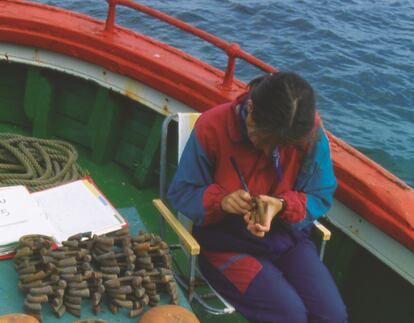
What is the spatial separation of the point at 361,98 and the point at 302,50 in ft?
5.57

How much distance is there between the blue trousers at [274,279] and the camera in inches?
96.3

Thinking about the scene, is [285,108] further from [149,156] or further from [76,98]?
[76,98]

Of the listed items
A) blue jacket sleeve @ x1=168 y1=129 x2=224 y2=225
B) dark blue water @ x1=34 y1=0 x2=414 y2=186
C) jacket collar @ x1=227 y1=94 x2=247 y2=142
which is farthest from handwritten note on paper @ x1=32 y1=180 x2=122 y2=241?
dark blue water @ x1=34 y1=0 x2=414 y2=186

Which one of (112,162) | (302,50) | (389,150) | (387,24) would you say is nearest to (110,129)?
(112,162)

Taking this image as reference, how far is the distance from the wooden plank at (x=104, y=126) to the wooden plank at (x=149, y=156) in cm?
24

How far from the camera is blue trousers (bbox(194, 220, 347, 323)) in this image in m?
2.45

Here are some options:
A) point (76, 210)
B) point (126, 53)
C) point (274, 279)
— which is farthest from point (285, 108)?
point (126, 53)

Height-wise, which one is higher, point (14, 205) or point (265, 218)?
point (265, 218)

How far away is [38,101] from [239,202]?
6.82 feet

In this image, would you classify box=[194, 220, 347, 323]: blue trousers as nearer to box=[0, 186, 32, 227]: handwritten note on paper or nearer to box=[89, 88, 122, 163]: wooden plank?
box=[0, 186, 32, 227]: handwritten note on paper

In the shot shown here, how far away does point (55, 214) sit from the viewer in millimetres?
2439

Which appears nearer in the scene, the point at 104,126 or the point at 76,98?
the point at 104,126

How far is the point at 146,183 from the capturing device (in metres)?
3.85

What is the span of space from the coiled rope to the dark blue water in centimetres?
371
